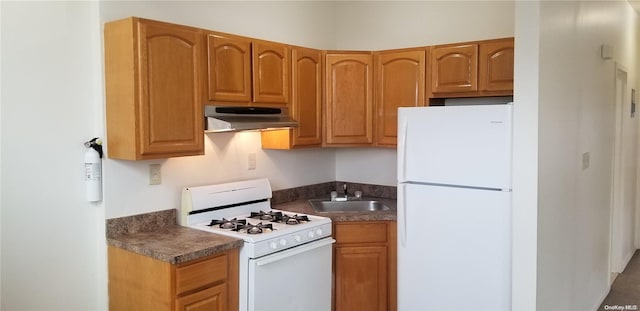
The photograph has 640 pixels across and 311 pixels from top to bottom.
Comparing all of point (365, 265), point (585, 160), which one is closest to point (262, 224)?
point (365, 265)

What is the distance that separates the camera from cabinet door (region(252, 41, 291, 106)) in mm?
3219

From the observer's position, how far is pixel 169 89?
2.70 meters

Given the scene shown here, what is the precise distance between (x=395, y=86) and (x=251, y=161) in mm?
1214

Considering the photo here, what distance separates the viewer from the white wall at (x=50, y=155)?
2.46 meters

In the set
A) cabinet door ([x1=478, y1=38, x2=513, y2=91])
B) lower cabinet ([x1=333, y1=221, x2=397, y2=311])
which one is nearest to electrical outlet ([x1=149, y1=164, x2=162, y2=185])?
lower cabinet ([x1=333, y1=221, x2=397, y2=311])

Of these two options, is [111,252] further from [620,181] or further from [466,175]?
[620,181]

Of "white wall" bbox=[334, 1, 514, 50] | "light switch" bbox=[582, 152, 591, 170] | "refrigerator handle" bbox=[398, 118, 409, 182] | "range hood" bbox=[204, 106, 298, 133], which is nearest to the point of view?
"range hood" bbox=[204, 106, 298, 133]

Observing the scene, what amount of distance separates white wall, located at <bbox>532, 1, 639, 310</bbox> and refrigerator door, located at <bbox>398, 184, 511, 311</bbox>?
22 cm

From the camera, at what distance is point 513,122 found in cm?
272

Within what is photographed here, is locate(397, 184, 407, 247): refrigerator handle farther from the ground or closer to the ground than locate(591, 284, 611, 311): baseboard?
farther from the ground

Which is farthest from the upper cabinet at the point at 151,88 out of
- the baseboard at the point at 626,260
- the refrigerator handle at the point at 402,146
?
the baseboard at the point at 626,260

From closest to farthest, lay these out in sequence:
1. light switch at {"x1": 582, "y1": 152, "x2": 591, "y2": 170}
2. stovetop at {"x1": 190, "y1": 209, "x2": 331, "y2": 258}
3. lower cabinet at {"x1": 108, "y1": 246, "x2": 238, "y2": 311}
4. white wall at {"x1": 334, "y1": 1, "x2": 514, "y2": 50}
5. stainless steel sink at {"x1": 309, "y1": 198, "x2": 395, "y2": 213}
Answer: lower cabinet at {"x1": 108, "y1": 246, "x2": 238, "y2": 311} → stovetop at {"x1": 190, "y1": 209, "x2": 331, "y2": 258} → light switch at {"x1": 582, "y1": 152, "x2": 591, "y2": 170} → white wall at {"x1": 334, "y1": 1, "x2": 514, "y2": 50} → stainless steel sink at {"x1": 309, "y1": 198, "x2": 395, "y2": 213}

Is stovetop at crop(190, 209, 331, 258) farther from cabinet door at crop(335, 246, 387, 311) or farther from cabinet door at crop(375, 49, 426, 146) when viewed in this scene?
cabinet door at crop(375, 49, 426, 146)

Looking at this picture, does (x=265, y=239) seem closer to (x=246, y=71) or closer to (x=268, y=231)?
(x=268, y=231)
